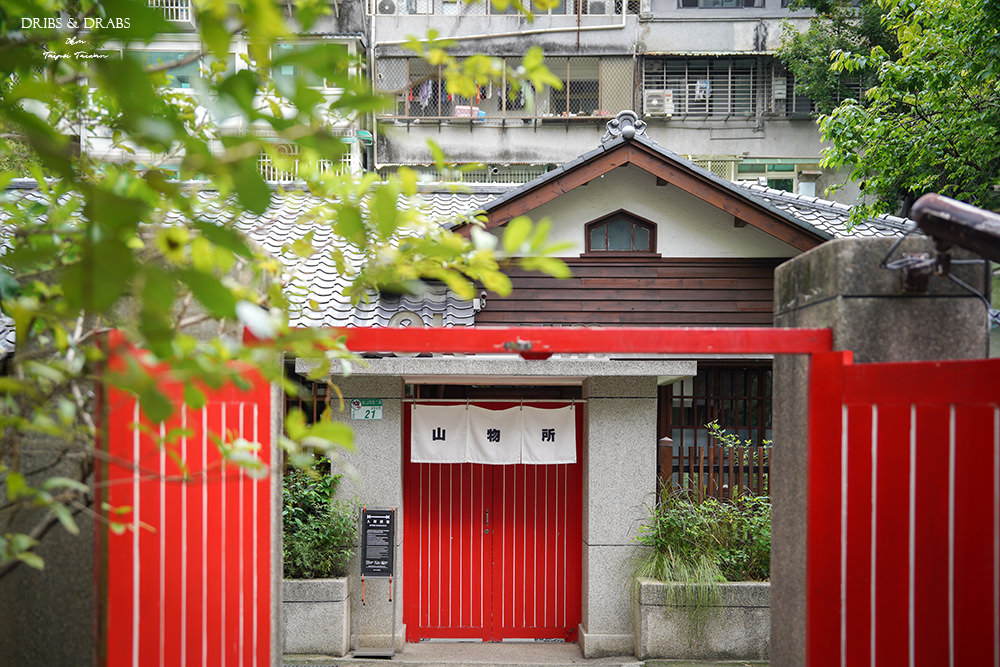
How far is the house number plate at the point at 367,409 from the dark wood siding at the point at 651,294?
85.1 inches

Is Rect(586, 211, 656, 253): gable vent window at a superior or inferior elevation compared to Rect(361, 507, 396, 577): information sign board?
superior

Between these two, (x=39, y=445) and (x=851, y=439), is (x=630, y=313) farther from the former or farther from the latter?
(x=39, y=445)

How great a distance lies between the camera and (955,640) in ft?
12.0

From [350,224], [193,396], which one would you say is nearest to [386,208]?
[350,224]

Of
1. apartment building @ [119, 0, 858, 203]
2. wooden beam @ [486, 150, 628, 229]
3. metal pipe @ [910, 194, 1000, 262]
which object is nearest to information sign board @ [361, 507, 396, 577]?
wooden beam @ [486, 150, 628, 229]

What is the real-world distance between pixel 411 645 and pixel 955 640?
784cm

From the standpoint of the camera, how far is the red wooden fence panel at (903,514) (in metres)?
3.58

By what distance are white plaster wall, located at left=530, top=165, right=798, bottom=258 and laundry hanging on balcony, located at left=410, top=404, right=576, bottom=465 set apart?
2.36 meters

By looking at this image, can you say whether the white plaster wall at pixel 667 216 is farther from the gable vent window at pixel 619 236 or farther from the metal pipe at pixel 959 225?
the metal pipe at pixel 959 225

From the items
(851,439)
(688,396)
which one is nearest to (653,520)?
(688,396)

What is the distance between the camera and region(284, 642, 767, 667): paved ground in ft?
29.7

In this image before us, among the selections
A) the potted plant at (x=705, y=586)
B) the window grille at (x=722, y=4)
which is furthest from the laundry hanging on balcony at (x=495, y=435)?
the window grille at (x=722, y=4)

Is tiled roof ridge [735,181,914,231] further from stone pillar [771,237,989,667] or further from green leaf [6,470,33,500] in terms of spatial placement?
green leaf [6,470,33,500]

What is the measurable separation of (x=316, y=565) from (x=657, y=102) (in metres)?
20.4
